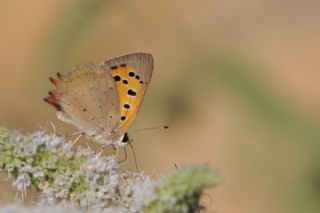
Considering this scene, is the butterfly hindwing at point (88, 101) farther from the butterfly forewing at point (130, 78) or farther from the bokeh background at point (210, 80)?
the bokeh background at point (210, 80)

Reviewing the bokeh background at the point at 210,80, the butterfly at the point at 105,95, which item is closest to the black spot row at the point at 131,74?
the butterfly at the point at 105,95

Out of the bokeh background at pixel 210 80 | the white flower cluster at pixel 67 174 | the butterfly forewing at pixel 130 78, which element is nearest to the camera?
the white flower cluster at pixel 67 174

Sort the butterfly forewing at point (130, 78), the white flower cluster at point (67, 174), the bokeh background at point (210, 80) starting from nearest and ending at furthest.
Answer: the white flower cluster at point (67, 174)
the butterfly forewing at point (130, 78)
the bokeh background at point (210, 80)

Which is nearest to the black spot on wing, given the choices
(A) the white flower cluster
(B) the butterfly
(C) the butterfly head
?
(B) the butterfly

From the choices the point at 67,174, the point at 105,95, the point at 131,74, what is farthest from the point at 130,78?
the point at 67,174

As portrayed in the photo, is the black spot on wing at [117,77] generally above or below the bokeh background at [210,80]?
below

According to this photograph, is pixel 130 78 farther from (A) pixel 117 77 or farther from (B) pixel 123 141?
(B) pixel 123 141

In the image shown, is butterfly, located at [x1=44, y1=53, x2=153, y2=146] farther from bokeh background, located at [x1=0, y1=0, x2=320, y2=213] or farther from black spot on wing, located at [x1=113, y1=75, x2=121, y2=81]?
bokeh background, located at [x1=0, y1=0, x2=320, y2=213]
